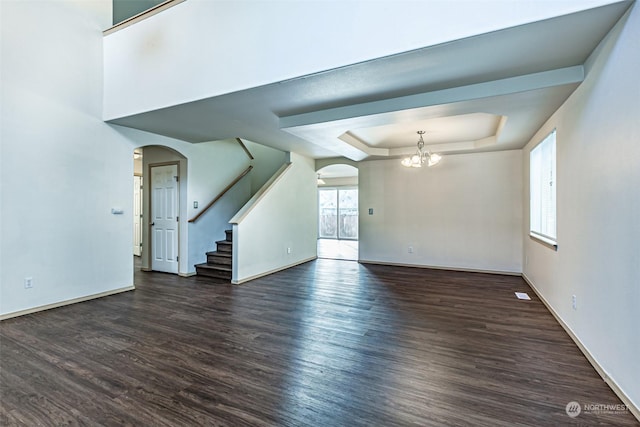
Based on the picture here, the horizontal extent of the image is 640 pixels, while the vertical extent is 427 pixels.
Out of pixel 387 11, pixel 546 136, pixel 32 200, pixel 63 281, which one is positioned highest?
pixel 387 11

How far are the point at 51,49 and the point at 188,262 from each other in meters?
3.56

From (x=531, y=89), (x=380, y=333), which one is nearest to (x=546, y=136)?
(x=531, y=89)

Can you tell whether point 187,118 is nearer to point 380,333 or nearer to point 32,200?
point 32,200

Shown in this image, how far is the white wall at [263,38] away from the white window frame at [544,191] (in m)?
2.21

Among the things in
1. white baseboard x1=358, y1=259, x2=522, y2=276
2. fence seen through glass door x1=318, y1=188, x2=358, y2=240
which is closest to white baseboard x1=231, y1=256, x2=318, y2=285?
white baseboard x1=358, y1=259, x2=522, y2=276

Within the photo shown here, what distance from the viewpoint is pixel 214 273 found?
5.36 m

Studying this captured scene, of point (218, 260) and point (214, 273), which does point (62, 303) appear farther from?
point (218, 260)

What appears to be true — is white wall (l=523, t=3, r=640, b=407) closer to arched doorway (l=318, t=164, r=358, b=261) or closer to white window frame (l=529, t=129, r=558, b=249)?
white window frame (l=529, t=129, r=558, b=249)

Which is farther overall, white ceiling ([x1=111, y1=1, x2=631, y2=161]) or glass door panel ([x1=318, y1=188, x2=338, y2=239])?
glass door panel ([x1=318, y1=188, x2=338, y2=239])

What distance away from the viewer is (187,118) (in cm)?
401

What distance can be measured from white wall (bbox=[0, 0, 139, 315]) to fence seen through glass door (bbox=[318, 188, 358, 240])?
7922 mm

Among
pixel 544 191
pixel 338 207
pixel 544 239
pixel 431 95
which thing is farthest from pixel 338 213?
pixel 431 95

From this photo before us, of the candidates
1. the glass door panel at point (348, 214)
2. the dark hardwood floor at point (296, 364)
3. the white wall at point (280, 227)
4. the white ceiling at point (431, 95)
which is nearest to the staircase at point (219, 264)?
the white wall at point (280, 227)

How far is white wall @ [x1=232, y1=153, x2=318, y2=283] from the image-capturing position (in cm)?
507
